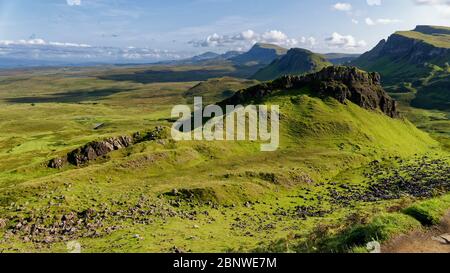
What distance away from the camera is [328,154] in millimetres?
86750

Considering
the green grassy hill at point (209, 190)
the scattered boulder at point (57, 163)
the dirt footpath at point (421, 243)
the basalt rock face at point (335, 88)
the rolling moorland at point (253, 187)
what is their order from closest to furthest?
1. the dirt footpath at point (421, 243)
2. the rolling moorland at point (253, 187)
3. the green grassy hill at point (209, 190)
4. the scattered boulder at point (57, 163)
5. the basalt rock face at point (335, 88)

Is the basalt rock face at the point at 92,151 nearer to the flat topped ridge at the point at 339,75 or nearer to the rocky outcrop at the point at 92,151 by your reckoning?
the rocky outcrop at the point at 92,151

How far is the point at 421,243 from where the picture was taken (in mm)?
24938

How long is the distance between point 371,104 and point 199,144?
5890 centimetres

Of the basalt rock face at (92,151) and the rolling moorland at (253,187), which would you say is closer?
the rolling moorland at (253,187)

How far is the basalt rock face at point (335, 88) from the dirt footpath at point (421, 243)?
291ft

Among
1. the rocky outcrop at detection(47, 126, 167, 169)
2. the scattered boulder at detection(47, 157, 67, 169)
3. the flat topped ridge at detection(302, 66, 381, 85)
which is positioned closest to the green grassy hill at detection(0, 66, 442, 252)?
the scattered boulder at detection(47, 157, 67, 169)

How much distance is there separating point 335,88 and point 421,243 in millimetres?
94613

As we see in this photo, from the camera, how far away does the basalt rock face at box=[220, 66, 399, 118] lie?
116 m

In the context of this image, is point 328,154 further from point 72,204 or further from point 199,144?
point 72,204

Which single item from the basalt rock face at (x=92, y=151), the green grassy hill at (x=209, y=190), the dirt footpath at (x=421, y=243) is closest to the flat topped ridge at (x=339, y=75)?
the green grassy hill at (x=209, y=190)

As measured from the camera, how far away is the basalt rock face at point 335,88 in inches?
Answer: 4579

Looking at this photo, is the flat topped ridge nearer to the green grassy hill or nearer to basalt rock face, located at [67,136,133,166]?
the green grassy hill
